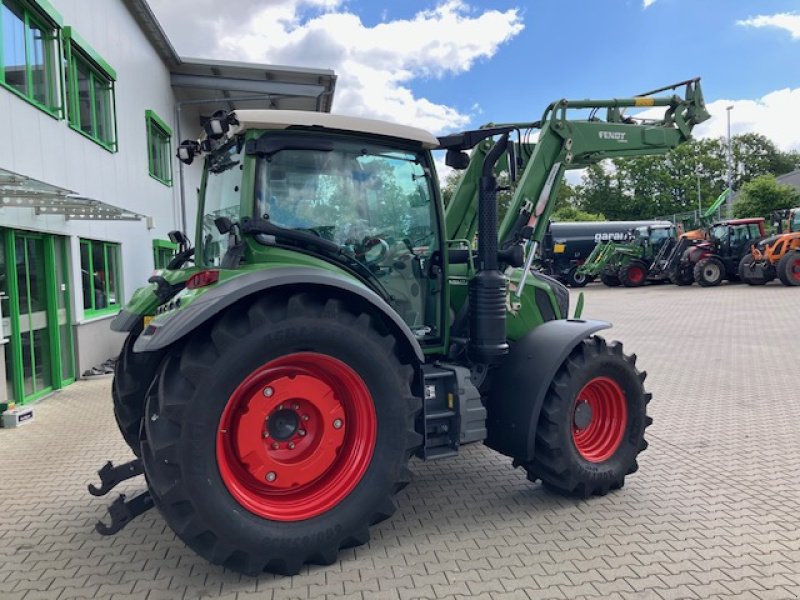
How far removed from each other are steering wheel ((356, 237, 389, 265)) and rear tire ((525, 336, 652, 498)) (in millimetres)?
1399

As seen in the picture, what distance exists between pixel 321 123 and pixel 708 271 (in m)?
24.7

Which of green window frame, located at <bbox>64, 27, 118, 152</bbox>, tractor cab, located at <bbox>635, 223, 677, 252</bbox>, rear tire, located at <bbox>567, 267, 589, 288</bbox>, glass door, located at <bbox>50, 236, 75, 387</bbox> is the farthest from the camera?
rear tire, located at <bbox>567, 267, 589, 288</bbox>

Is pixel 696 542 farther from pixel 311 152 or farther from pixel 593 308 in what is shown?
pixel 593 308

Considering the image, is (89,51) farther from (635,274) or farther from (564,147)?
(635,274)

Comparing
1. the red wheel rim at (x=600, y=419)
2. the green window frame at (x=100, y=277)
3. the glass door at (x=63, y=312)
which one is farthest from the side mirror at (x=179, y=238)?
the green window frame at (x=100, y=277)

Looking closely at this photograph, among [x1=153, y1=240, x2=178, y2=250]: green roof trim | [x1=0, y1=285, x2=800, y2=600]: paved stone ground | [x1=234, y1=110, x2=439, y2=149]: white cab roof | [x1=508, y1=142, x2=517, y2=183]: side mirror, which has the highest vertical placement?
[x1=234, y1=110, x2=439, y2=149]: white cab roof

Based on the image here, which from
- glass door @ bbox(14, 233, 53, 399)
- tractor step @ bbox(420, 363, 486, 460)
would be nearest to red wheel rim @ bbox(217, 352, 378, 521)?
tractor step @ bbox(420, 363, 486, 460)

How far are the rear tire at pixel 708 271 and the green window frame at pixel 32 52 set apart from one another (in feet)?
75.8

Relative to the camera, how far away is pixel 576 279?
95.3 ft

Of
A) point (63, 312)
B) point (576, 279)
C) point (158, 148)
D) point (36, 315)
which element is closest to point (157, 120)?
point (158, 148)

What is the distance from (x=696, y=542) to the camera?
353 cm

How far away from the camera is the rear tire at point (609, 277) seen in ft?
91.0

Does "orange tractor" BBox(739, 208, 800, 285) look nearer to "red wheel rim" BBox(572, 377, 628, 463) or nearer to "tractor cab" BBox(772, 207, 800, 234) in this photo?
"tractor cab" BBox(772, 207, 800, 234)

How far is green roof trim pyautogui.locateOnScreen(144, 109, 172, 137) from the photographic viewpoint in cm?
1278
